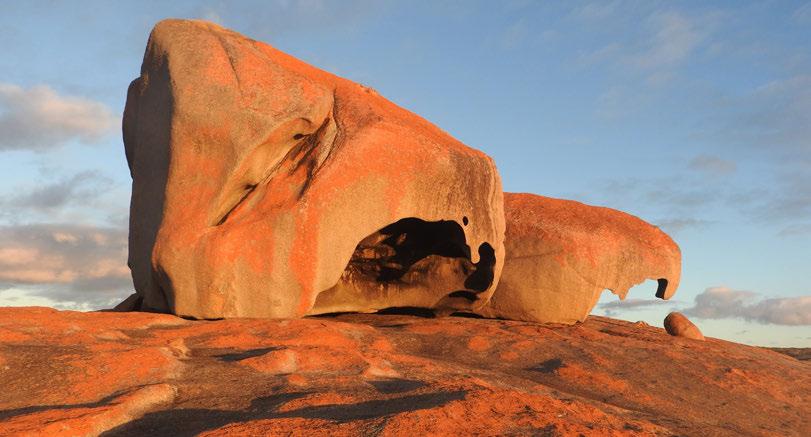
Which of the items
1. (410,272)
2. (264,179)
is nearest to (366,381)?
(264,179)

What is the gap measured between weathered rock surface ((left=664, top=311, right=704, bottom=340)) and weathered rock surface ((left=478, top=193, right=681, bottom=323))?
0.87 metres

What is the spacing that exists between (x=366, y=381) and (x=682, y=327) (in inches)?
376

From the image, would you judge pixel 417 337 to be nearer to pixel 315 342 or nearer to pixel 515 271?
pixel 315 342

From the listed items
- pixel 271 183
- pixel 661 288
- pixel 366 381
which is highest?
pixel 271 183

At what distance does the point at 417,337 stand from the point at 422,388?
3888 mm

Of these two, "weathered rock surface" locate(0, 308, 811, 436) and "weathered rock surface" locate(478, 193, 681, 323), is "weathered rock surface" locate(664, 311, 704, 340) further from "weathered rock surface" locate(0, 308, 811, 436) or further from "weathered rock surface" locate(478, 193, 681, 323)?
"weathered rock surface" locate(0, 308, 811, 436)

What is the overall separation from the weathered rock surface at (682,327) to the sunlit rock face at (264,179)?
15.1ft

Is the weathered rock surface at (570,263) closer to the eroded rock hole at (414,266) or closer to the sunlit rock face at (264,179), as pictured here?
the eroded rock hole at (414,266)

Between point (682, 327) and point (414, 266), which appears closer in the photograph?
point (414, 266)

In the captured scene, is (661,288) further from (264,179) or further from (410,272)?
(264,179)

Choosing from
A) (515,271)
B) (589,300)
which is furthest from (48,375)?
(589,300)

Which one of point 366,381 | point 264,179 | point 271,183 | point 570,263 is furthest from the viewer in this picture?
point 570,263

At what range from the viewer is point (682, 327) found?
13562 millimetres

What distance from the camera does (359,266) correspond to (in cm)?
1237
